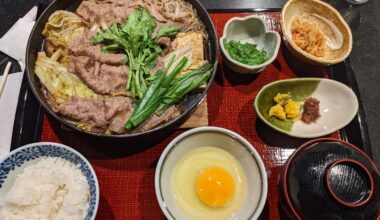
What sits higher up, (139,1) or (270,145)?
(139,1)

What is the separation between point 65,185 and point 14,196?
9.4 inches

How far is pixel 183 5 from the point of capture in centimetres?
250

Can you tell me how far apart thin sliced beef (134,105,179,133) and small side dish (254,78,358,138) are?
1.66ft

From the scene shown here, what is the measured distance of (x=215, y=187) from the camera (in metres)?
1.99

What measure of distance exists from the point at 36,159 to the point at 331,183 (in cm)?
149

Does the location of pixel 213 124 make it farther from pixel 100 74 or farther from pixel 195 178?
pixel 100 74

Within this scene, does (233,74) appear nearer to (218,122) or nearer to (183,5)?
(218,122)

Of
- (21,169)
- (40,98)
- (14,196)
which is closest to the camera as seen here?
(14,196)

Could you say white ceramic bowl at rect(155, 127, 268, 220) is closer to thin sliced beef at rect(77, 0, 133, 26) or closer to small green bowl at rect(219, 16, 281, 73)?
small green bowl at rect(219, 16, 281, 73)

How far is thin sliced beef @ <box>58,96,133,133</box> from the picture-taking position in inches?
82.7

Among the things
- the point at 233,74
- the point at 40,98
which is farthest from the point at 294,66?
the point at 40,98

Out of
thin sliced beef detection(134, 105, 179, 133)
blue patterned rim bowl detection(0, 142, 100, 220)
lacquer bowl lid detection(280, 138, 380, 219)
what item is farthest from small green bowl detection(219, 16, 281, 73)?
blue patterned rim bowl detection(0, 142, 100, 220)

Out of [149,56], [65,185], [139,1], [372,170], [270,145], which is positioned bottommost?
[270,145]

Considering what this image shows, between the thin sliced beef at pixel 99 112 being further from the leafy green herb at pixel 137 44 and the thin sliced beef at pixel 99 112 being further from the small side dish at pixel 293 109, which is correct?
the small side dish at pixel 293 109
